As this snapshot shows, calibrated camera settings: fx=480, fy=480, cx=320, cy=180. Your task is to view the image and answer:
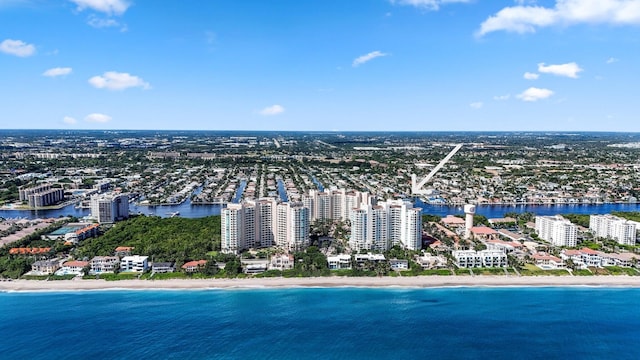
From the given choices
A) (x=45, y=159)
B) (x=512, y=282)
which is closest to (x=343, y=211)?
(x=512, y=282)

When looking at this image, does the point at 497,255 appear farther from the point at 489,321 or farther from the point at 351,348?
the point at 351,348

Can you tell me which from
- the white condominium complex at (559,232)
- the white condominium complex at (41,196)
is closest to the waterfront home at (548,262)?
the white condominium complex at (559,232)

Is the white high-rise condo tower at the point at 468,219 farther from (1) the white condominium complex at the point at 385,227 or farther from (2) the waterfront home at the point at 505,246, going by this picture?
(1) the white condominium complex at the point at 385,227

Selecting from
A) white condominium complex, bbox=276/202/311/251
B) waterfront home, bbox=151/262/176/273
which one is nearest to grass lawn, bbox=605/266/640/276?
white condominium complex, bbox=276/202/311/251

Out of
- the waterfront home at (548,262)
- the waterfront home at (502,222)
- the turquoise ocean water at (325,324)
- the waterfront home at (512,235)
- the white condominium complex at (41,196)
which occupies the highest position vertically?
the white condominium complex at (41,196)

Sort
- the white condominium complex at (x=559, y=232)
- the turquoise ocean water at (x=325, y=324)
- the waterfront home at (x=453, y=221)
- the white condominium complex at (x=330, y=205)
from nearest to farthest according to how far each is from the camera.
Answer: the turquoise ocean water at (x=325, y=324)
the white condominium complex at (x=559, y=232)
the waterfront home at (x=453, y=221)
the white condominium complex at (x=330, y=205)

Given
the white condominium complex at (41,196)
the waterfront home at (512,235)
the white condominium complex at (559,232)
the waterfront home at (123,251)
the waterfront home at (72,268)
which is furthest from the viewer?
the white condominium complex at (41,196)

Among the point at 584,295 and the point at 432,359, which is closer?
the point at 432,359
